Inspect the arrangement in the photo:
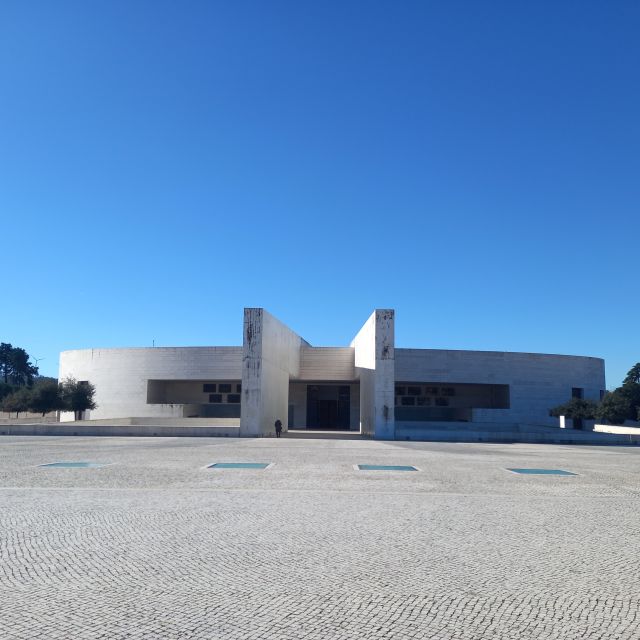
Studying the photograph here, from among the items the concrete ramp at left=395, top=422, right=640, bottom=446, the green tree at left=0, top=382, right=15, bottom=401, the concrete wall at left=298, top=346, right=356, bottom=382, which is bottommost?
the concrete ramp at left=395, top=422, right=640, bottom=446

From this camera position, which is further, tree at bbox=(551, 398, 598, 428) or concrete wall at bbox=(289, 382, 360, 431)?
concrete wall at bbox=(289, 382, 360, 431)

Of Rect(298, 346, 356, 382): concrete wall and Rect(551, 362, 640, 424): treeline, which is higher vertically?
Rect(298, 346, 356, 382): concrete wall

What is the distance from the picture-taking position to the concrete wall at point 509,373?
2147 inches

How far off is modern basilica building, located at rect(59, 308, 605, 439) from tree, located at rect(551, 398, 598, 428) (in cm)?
607

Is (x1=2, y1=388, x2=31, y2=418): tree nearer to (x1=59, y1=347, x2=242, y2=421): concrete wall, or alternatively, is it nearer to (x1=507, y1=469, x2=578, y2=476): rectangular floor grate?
(x1=59, y1=347, x2=242, y2=421): concrete wall

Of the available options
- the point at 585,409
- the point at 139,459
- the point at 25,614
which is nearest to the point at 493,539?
the point at 25,614

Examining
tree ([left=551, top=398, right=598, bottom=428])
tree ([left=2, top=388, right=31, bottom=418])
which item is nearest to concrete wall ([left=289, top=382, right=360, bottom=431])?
tree ([left=551, top=398, right=598, bottom=428])

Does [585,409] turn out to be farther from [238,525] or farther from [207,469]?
[238,525]

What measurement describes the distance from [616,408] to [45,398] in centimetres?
4351

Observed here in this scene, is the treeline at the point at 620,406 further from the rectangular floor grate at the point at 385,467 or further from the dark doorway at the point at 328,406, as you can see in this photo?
the rectangular floor grate at the point at 385,467

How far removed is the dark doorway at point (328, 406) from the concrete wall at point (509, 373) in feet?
23.1

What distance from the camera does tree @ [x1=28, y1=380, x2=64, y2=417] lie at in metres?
51.1

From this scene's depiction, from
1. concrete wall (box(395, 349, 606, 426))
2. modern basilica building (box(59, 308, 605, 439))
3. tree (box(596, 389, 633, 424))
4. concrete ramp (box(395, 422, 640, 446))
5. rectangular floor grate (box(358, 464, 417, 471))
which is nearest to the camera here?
rectangular floor grate (box(358, 464, 417, 471))

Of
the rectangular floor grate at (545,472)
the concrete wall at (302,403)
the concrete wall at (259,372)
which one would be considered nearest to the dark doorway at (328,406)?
the concrete wall at (302,403)
